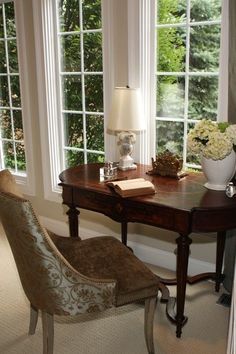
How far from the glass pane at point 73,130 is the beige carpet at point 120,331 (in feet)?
4.63

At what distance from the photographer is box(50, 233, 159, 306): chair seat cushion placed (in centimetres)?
181

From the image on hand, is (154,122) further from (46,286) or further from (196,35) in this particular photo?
(46,286)

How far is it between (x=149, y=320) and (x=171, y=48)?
180 centimetres

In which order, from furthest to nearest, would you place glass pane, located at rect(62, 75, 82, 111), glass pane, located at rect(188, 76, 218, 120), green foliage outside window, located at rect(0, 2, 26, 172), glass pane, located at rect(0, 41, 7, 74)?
1. glass pane, located at rect(0, 41, 7, 74)
2. green foliage outside window, located at rect(0, 2, 26, 172)
3. glass pane, located at rect(62, 75, 82, 111)
4. glass pane, located at rect(188, 76, 218, 120)

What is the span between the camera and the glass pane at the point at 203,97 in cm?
258

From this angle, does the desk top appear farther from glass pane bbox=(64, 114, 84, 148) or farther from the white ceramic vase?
glass pane bbox=(64, 114, 84, 148)

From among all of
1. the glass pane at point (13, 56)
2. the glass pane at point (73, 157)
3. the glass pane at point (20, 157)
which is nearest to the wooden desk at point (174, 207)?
the glass pane at point (73, 157)

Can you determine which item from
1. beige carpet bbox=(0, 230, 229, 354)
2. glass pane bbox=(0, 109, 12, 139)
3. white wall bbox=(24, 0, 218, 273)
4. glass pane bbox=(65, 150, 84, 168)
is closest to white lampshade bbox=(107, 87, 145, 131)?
white wall bbox=(24, 0, 218, 273)

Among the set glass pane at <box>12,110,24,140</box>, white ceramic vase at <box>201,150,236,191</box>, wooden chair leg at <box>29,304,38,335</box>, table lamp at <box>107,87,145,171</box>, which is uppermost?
table lamp at <box>107,87,145,171</box>

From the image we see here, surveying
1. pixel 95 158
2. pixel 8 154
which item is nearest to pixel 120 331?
pixel 95 158

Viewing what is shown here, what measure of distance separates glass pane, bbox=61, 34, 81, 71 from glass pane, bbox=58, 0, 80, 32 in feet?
0.23

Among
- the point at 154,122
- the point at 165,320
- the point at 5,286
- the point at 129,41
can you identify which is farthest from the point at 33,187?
the point at 165,320

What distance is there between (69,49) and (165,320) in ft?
7.36

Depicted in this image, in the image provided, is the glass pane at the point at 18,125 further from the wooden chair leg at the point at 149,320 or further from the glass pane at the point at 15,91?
the wooden chair leg at the point at 149,320
